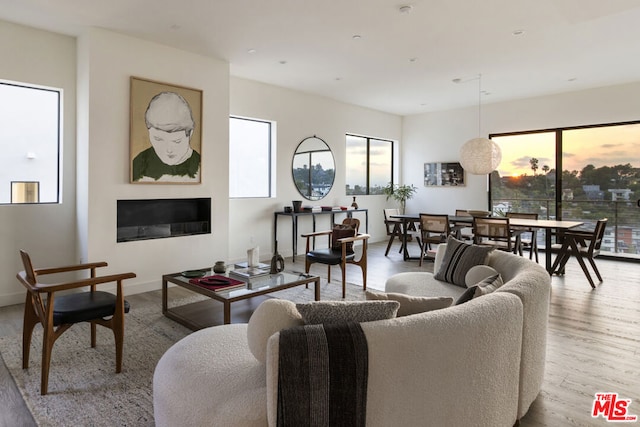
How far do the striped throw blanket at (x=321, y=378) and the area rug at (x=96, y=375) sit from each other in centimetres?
118

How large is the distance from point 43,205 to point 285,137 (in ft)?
11.8

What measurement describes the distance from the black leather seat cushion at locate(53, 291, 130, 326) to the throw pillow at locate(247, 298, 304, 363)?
152 centimetres

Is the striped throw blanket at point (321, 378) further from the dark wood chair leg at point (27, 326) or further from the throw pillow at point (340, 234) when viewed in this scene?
the throw pillow at point (340, 234)

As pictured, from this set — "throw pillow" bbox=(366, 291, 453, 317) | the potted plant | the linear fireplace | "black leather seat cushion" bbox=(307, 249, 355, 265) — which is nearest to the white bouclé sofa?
"throw pillow" bbox=(366, 291, 453, 317)

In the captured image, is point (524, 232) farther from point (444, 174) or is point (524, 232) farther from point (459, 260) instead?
point (459, 260)

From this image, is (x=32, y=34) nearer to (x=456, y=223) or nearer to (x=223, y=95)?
(x=223, y=95)

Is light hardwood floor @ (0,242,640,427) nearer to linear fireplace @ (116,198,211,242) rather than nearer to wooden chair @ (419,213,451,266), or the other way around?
linear fireplace @ (116,198,211,242)

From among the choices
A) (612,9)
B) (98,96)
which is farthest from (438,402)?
(98,96)

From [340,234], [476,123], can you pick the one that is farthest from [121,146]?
[476,123]

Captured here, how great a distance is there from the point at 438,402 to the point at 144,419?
5.00 ft

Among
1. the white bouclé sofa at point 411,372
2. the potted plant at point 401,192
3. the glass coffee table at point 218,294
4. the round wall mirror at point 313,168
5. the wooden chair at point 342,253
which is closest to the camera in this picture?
the white bouclé sofa at point 411,372

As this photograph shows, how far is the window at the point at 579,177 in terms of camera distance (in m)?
6.51

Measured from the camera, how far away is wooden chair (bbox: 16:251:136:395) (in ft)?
7.63

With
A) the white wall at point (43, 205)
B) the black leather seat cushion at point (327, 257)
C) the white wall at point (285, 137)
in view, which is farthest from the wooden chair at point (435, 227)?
the white wall at point (43, 205)
